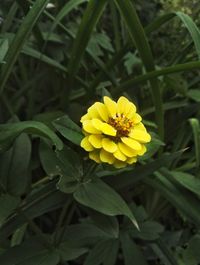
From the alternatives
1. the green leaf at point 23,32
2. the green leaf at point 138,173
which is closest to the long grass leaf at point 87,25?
the green leaf at point 23,32

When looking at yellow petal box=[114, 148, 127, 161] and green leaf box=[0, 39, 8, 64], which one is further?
green leaf box=[0, 39, 8, 64]

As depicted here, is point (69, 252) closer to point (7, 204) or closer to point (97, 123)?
point (7, 204)

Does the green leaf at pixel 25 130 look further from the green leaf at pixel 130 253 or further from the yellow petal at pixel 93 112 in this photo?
the green leaf at pixel 130 253

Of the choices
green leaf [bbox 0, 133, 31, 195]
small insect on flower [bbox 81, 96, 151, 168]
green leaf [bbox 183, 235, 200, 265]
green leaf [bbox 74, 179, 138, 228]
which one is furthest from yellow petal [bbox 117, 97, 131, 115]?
green leaf [bbox 183, 235, 200, 265]

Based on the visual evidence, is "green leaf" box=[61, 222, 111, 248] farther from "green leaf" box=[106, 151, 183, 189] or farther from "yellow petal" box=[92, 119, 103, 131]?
"yellow petal" box=[92, 119, 103, 131]

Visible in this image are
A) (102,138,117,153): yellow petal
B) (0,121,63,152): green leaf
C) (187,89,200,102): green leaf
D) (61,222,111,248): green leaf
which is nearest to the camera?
(102,138,117,153): yellow petal

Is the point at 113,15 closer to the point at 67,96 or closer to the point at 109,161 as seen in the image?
the point at 67,96

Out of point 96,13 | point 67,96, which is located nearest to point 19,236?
point 67,96

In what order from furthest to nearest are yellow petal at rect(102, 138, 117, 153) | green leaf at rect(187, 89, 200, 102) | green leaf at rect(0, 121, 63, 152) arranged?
green leaf at rect(187, 89, 200, 102)
green leaf at rect(0, 121, 63, 152)
yellow petal at rect(102, 138, 117, 153)
